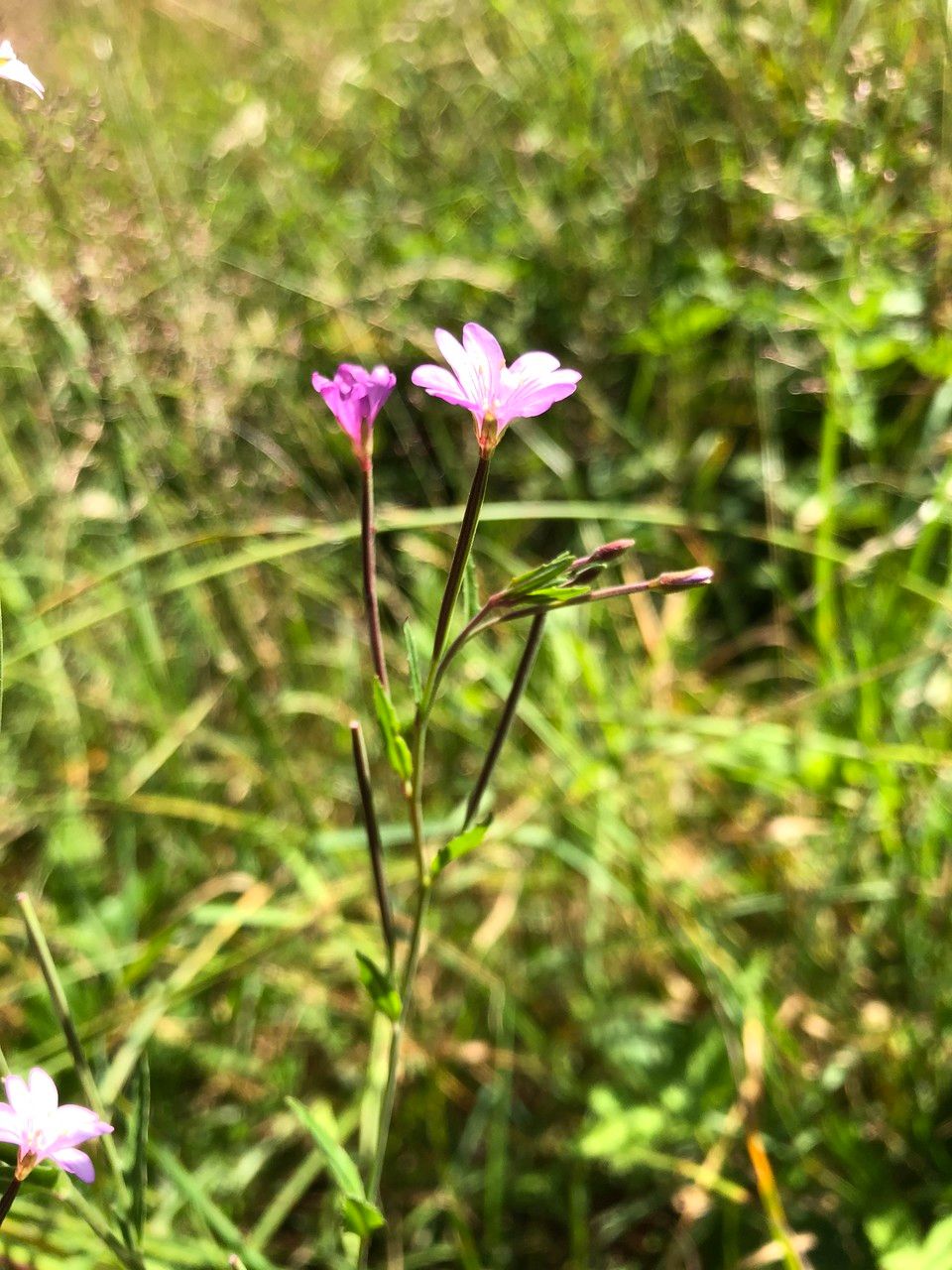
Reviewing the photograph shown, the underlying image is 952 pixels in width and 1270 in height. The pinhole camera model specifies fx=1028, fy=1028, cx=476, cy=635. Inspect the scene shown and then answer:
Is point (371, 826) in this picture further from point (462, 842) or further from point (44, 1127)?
point (44, 1127)

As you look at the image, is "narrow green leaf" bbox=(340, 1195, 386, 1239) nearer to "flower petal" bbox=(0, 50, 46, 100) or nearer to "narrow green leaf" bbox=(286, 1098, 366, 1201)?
"narrow green leaf" bbox=(286, 1098, 366, 1201)

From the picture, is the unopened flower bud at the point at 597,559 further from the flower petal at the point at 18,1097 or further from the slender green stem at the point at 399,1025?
the flower petal at the point at 18,1097

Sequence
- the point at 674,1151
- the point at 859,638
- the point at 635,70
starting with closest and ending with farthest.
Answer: the point at 674,1151, the point at 859,638, the point at 635,70

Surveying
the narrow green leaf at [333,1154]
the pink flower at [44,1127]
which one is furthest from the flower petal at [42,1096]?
the narrow green leaf at [333,1154]

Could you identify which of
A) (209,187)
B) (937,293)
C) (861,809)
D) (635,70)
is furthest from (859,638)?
(209,187)

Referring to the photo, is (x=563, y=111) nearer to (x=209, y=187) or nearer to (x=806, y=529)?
(x=209, y=187)

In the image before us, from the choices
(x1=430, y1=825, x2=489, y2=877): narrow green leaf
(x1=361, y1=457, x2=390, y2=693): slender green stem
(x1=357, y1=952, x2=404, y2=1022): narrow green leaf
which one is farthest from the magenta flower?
(x1=357, y1=952, x2=404, y2=1022): narrow green leaf
